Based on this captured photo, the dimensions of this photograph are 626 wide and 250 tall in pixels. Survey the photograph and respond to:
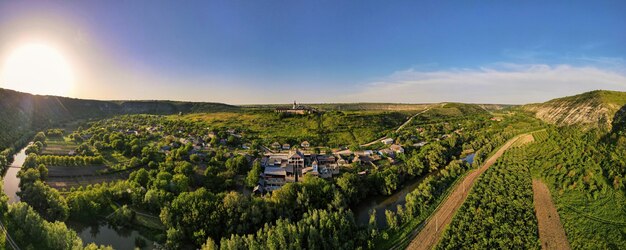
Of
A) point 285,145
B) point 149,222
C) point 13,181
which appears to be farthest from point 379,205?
point 13,181

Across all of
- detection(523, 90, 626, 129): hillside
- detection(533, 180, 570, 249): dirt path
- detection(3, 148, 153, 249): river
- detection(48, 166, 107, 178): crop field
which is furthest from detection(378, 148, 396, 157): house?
detection(48, 166, 107, 178): crop field

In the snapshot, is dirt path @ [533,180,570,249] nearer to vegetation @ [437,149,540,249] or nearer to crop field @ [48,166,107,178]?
vegetation @ [437,149,540,249]

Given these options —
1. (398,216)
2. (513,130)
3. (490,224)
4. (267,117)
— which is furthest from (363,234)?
(267,117)

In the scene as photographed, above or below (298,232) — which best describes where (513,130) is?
Result: above

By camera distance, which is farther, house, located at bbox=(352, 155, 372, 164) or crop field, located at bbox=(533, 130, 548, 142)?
house, located at bbox=(352, 155, 372, 164)

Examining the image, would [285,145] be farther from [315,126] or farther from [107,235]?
[107,235]

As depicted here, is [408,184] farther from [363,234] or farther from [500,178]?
[363,234]
